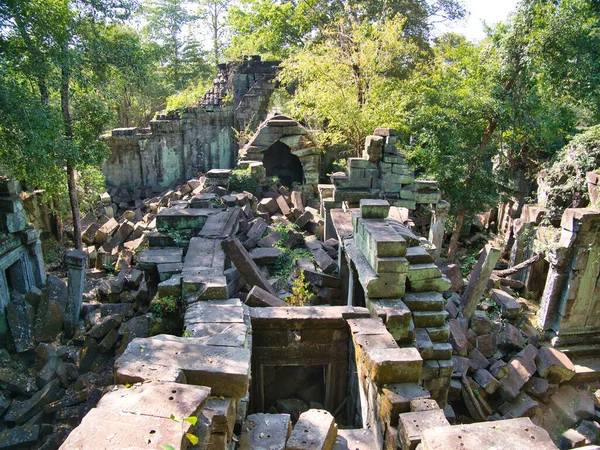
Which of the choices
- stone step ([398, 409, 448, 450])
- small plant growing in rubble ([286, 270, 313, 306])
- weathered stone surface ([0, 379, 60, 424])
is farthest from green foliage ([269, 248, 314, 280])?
stone step ([398, 409, 448, 450])

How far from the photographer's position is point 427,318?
565 cm

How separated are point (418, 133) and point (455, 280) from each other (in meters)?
6.54

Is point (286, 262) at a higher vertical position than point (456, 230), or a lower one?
higher

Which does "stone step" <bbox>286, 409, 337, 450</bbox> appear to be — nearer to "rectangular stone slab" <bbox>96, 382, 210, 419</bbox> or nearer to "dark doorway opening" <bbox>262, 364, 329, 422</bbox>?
"rectangular stone slab" <bbox>96, 382, 210, 419</bbox>

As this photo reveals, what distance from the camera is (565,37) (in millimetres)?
11273

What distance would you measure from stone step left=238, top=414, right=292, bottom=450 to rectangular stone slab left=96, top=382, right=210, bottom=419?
1.22 metres

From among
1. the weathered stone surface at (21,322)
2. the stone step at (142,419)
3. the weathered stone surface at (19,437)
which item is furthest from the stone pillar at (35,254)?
the stone step at (142,419)

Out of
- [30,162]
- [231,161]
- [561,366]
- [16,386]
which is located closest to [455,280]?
[561,366]

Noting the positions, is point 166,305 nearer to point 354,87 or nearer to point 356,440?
point 356,440

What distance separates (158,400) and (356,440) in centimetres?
257

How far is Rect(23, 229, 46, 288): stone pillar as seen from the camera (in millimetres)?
8031

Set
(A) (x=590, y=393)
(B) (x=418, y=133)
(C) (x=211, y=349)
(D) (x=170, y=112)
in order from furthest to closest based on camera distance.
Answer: (D) (x=170, y=112) → (B) (x=418, y=133) → (A) (x=590, y=393) → (C) (x=211, y=349)

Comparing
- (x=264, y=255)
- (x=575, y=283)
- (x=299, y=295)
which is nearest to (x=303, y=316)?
(x=299, y=295)

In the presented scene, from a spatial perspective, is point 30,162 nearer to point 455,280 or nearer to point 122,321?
point 122,321
